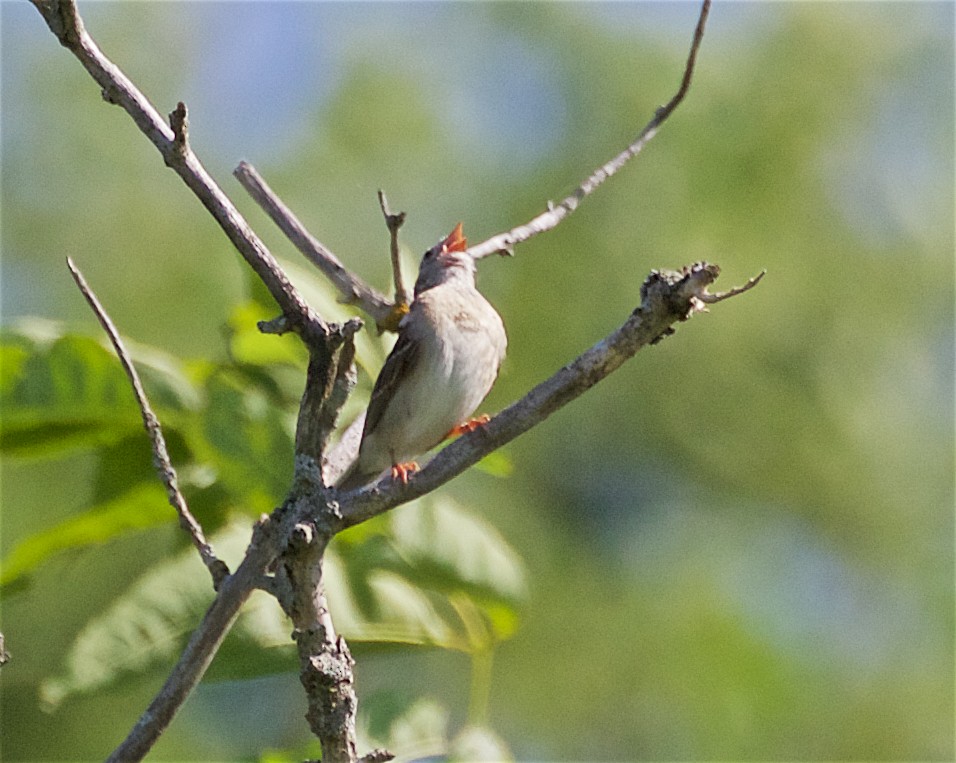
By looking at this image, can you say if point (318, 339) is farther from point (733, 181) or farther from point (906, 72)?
point (906, 72)

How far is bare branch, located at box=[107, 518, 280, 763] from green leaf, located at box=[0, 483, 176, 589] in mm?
881

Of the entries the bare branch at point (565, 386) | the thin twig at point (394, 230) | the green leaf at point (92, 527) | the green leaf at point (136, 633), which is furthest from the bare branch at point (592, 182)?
the green leaf at point (92, 527)

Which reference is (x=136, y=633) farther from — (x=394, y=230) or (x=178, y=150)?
(x=178, y=150)

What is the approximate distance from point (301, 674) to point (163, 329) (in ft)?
25.2

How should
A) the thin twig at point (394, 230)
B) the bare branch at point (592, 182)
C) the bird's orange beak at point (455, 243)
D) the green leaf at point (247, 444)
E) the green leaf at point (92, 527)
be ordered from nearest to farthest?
the thin twig at point (394, 230) → the bare branch at point (592, 182) → the green leaf at point (247, 444) → the green leaf at point (92, 527) → the bird's orange beak at point (455, 243)

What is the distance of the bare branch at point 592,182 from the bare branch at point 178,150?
824mm

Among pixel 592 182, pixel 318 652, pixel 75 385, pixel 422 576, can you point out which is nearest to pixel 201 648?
pixel 318 652

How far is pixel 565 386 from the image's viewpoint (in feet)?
6.29

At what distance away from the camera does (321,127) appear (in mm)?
11836

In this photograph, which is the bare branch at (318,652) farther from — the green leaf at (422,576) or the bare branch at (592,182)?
the bare branch at (592,182)

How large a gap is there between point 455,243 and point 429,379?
979mm

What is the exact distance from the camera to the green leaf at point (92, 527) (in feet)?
9.37

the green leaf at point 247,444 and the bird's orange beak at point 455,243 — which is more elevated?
the bird's orange beak at point 455,243

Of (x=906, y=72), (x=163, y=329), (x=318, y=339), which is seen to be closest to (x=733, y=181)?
(x=906, y=72)
